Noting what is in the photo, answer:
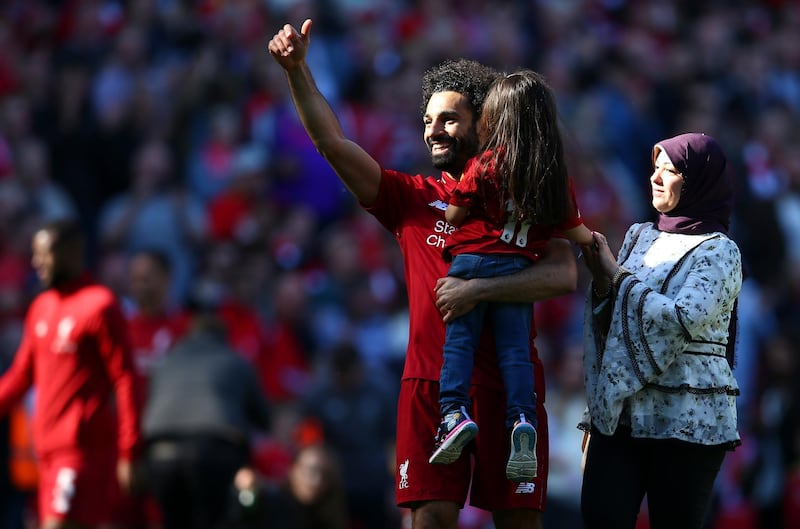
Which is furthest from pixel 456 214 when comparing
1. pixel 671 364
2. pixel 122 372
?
pixel 122 372

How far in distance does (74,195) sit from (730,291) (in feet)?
24.4

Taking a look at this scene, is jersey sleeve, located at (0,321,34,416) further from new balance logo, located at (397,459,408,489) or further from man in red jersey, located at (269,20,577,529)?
new balance logo, located at (397,459,408,489)

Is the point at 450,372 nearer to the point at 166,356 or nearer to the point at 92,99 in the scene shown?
the point at 166,356

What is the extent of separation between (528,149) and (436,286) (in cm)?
63

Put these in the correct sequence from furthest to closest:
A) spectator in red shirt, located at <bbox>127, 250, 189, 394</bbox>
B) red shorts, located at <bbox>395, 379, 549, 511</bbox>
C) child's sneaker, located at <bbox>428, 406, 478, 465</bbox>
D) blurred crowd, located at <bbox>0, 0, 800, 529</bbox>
A: blurred crowd, located at <bbox>0, 0, 800, 529</bbox> < spectator in red shirt, located at <bbox>127, 250, 189, 394</bbox> < red shorts, located at <bbox>395, 379, 549, 511</bbox> < child's sneaker, located at <bbox>428, 406, 478, 465</bbox>

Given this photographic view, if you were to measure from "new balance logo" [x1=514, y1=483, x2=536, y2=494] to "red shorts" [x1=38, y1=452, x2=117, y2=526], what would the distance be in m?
3.07

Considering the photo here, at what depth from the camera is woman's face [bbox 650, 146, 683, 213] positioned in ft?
17.8

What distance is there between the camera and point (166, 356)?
9055 millimetres

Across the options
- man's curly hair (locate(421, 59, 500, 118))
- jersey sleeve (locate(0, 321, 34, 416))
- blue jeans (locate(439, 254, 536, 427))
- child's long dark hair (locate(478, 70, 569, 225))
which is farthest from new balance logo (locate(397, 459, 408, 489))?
jersey sleeve (locate(0, 321, 34, 416))

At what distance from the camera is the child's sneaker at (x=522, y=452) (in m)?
4.91

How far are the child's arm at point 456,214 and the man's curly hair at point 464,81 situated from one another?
18.2 inches

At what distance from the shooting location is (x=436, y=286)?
5.18 meters

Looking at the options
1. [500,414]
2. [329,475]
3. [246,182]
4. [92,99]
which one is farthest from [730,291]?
[92,99]

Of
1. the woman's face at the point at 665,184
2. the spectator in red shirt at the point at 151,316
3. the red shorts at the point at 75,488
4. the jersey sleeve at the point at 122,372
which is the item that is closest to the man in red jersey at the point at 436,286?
the woman's face at the point at 665,184
